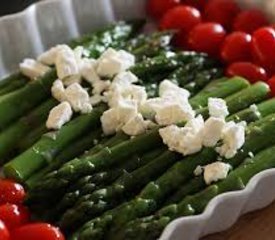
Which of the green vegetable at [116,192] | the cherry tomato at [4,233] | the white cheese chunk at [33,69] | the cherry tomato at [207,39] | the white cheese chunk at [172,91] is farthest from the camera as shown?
the cherry tomato at [207,39]

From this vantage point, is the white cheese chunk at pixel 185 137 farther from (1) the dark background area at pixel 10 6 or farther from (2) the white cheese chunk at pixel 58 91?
(1) the dark background area at pixel 10 6

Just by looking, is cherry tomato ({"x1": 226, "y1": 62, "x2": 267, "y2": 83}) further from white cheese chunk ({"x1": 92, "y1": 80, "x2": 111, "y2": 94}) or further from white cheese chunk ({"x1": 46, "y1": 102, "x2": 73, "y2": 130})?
white cheese chunk ({"x1": 46, "y1": 102, "x2": 73, "y2": 130})

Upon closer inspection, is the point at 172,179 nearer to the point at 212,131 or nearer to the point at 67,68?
the point at 212,131

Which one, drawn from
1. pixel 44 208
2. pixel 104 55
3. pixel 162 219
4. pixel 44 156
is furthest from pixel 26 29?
pixel 162 219

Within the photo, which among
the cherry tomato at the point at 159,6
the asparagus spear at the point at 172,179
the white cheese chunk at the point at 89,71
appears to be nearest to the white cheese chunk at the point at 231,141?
the asparagus spear at the point at 172,179

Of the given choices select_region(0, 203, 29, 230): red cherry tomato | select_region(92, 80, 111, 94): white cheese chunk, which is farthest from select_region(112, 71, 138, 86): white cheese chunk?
select_region(0, 203, 29, 230): red cherry tomato

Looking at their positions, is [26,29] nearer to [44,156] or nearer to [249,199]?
[44,156]

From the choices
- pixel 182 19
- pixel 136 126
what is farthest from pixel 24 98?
pixel 182 19
